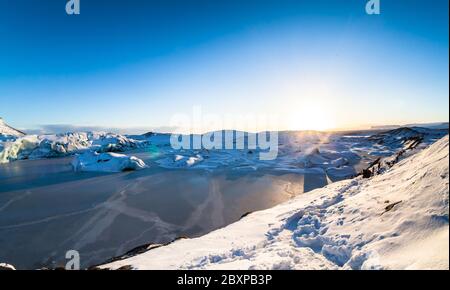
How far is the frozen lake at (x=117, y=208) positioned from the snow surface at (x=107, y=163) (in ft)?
8.08

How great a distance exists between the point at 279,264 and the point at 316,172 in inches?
603

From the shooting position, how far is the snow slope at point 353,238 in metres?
2.28

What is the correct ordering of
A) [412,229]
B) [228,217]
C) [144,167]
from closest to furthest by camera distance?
1. [412,229]
2. [228,217]
3. [144,167]

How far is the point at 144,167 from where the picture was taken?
20469 millimetres

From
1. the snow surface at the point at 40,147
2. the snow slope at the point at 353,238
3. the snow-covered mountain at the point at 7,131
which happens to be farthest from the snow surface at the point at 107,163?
the snow-covered mountain at the point at 7,131

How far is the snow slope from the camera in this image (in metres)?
2.28

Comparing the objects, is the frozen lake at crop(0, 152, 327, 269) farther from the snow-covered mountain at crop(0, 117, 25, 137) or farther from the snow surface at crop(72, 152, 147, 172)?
the snow-covered mountain at crop(0, 117, 25, 137)

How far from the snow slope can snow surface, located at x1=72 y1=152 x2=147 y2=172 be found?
16.6 metres

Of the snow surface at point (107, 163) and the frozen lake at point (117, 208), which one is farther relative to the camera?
the snow surface at point (107, 163)

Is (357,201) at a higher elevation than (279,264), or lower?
higher

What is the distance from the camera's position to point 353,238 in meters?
3.00

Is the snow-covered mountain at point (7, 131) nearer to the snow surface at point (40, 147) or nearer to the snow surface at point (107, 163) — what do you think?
the snow surface at point (40, 147)
